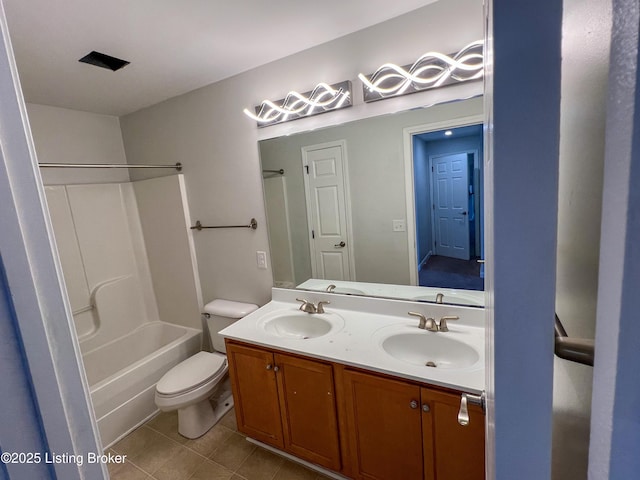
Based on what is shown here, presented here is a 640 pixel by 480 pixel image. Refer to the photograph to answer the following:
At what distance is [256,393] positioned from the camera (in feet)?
5.41

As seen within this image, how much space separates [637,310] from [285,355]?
1422mm

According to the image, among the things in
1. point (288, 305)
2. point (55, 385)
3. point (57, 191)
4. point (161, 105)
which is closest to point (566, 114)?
point (55, 385)

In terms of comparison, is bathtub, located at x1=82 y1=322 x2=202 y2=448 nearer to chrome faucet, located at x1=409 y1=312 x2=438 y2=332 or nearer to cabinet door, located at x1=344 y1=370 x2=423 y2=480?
cabinet door, located at x1=344 y1=370 x2=423 y2=480

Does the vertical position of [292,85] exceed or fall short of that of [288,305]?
it exceeds it

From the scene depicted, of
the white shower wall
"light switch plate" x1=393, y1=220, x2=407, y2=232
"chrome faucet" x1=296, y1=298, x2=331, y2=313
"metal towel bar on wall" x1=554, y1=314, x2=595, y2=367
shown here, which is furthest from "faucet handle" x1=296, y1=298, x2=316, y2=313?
the white shower wall

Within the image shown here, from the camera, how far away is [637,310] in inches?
9.4

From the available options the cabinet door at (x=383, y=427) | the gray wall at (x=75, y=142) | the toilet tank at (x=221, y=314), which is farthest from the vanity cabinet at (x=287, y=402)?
the gray wall at (x=75, y=142)

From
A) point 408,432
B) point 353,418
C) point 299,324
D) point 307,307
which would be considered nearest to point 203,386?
point 299,324

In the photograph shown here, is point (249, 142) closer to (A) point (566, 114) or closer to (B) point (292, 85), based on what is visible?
(B) point (292, 85)

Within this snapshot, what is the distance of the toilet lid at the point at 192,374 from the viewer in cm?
184

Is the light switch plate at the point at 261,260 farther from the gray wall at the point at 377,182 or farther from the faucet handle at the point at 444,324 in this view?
the faucet handle at the point at 444,324

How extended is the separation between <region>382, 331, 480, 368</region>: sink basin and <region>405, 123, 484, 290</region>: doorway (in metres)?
0.31

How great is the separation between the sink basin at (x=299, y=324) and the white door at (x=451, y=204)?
2.48ft

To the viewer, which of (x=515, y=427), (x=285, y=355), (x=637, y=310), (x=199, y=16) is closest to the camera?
(x=637, y=310)
